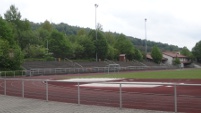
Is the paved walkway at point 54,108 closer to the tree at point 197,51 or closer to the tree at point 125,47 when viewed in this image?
the tree at point 125,47

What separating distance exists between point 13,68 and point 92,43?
41.8 m

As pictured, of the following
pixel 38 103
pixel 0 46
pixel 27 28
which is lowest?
pixel 38 103

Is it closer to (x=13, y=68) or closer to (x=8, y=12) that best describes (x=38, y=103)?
(x=13, y=68)

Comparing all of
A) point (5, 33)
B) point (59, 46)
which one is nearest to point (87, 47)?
point (59, 46)

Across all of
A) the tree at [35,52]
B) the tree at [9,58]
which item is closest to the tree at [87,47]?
the tree at [35,52]

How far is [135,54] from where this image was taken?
343ft

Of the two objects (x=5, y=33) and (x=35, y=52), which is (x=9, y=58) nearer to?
(x=5, y=33)

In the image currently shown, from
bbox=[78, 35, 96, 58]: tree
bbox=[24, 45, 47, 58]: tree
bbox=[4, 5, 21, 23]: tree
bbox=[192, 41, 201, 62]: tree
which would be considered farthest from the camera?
bbox=[192, 41, 201, 62]: tree

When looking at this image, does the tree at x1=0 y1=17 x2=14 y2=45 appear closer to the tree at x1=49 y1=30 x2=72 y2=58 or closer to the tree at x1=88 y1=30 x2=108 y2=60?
the tree at x1=49 y1=30 x2=72 y2=58

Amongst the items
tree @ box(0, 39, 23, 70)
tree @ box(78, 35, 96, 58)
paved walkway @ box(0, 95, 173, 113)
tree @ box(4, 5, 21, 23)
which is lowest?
paved walkway @ box(0, 95, 173, 113)

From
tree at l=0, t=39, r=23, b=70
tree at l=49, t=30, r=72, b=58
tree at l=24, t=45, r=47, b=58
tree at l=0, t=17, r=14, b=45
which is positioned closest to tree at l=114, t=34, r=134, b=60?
tree at l=49, t=30, r=72, b=58

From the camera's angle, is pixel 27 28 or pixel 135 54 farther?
pixel 135 54

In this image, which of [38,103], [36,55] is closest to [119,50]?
[36,55]

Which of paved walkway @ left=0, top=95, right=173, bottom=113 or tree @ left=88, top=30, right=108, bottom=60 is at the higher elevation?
tree @ left=88, top=30, right=108, bottom=60
